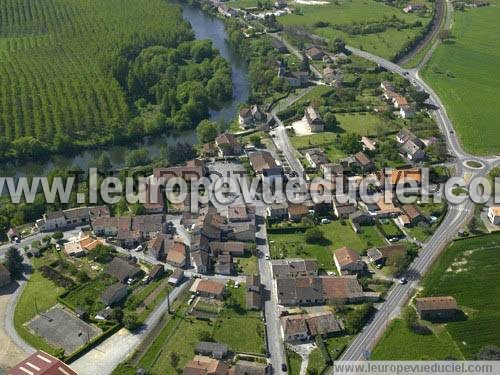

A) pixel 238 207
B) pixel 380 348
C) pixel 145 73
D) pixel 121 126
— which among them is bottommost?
pixel 380 348

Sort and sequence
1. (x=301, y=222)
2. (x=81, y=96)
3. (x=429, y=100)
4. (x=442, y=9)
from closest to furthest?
(x=301, y=222) < (x=81, y=96) < (x=429, y=100) < (x=442, y=9)

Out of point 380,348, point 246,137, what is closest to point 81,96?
point 246,137

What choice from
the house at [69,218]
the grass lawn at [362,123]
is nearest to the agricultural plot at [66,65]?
the house at [69,218]

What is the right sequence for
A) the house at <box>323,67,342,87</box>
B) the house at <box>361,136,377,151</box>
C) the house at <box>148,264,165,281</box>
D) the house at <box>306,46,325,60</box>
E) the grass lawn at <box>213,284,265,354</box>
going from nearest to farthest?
1. the grass lawn at <box>213,284,265,354</box>
2. the house at <box>148,264,165,281</box>
3. the house at <box>361,136,377,151</box>
4. the house at <box>323,67,342,87</box>
5. the house at <box>306,46,325,60</box>

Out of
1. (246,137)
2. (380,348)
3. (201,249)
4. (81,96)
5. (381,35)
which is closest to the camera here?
(380,348)

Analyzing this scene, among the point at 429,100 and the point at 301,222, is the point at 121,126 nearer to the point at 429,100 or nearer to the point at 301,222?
the point at 301,222

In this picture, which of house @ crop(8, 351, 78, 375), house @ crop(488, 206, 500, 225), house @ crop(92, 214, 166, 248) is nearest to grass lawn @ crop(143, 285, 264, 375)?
house @ crop(8, 351, 78, 375)

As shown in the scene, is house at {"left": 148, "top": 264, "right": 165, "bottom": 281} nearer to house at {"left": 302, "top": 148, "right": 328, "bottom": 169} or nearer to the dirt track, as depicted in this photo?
house at {"left": 302, "top": 148, "right": 328, "bottom": 169}
